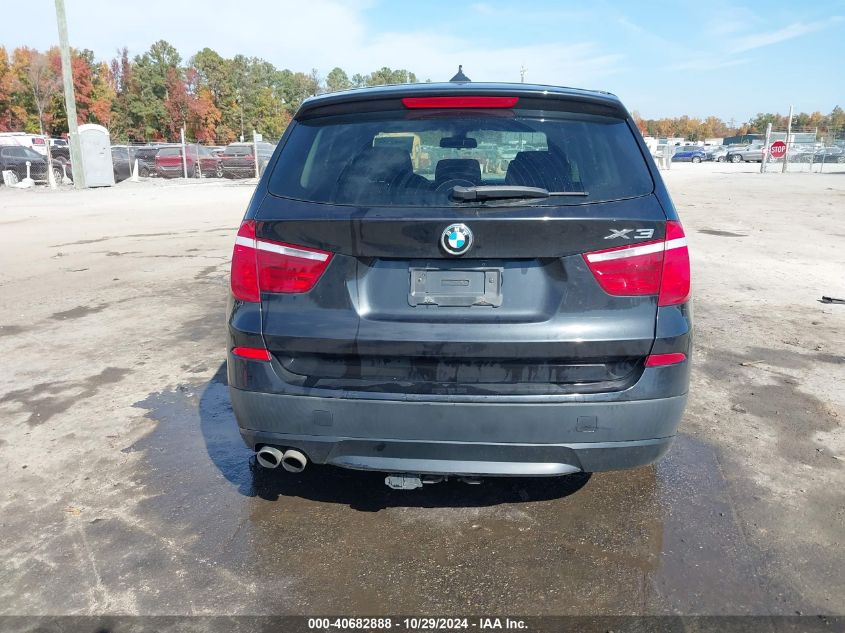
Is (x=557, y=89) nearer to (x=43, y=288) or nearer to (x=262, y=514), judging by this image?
(x=262, y=514)

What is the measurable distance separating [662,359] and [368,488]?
5.42ft

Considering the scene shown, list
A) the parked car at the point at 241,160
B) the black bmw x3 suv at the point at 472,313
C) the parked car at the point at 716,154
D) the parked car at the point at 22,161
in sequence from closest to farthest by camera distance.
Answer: the black bmw x3 suv at the point at 472,313 < the parked car at the point at 22,161 < the parked car at the point at 241,160 < the parked car at the point at 716,154

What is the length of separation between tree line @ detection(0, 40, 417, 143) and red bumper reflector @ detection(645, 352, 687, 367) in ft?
255

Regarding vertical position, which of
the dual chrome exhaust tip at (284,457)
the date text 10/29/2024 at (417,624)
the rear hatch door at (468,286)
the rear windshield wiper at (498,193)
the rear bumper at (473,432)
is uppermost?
the rear windshield wiper at (498,193)

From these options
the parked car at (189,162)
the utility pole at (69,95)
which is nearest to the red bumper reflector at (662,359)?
the utility pole at (69,95)

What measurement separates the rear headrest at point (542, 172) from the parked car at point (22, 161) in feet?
97.3

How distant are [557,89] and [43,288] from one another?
298 inches

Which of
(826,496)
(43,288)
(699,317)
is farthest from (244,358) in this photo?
(43,288)

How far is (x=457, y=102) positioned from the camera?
2852mm

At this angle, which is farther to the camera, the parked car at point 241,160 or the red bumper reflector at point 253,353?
the parked car at point 241,160

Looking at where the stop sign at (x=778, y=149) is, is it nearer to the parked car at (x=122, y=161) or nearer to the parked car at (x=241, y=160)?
the parked car at (x=241, y=160)

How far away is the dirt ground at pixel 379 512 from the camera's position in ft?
8.81

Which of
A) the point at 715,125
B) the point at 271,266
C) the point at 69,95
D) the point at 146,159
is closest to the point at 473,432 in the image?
the point at 271,266

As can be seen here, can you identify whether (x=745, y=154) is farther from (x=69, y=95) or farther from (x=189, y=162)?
(x=69, y=95)
